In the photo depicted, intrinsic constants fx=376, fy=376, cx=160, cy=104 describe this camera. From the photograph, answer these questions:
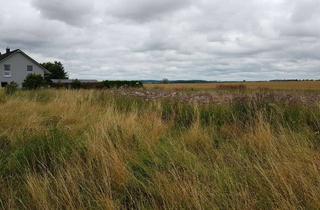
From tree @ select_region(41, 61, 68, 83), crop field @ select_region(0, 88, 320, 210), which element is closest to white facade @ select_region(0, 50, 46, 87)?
tree @ select_region(41, 61, 68, 83)

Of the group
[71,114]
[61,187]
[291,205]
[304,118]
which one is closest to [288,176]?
[291,205]

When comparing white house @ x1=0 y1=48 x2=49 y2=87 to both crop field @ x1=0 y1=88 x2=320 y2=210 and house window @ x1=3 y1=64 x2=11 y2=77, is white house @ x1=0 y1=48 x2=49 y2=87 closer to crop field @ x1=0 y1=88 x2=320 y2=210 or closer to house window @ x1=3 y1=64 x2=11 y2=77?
house window @ x1=3 y1=64 x2=11 y2=77

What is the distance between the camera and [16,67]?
64750 millimetres

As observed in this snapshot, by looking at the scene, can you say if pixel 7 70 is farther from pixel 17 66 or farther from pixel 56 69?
pixel 56 69

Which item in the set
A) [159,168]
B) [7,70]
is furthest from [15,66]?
[159,168]

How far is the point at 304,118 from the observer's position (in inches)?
271

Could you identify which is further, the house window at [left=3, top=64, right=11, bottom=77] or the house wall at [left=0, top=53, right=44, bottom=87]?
the house wall at [left=0, top=53, right=44, bottom=87]

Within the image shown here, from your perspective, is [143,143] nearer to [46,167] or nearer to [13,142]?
[46,167]

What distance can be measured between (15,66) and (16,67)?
0.24 meters

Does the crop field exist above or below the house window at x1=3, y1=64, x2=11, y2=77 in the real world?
below

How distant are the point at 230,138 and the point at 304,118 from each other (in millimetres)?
2051

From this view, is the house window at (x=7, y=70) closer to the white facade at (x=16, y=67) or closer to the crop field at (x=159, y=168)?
the white facade at (x=16, y=67)

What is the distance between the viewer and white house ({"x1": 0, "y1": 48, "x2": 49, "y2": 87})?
63.8m

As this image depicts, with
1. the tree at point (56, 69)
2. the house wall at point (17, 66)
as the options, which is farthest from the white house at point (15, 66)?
the tree at point (56, 69)
